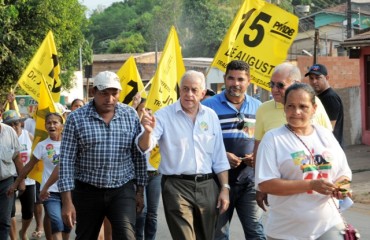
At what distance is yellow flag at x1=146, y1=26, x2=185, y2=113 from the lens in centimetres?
911

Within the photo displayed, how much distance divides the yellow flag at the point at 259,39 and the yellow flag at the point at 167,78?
0.48 metres

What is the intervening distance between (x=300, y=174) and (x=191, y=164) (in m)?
1.82

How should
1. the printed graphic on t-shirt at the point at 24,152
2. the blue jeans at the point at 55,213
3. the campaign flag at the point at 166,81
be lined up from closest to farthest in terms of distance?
the blue jeans at the point at 55,213, the campaign flag at the point at 166,81, the printed graphic on t-shirt at the point at 24,152

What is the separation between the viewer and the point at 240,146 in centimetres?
738

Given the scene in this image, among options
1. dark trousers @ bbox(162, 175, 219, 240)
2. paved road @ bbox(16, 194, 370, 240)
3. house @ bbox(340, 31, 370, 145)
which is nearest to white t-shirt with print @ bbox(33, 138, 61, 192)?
paved road @ bbox(16, 194, 370, 240)

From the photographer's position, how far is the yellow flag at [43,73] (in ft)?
39.7

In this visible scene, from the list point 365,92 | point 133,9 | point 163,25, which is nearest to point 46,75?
point 365,92

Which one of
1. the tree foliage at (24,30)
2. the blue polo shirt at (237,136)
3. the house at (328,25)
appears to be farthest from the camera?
the house at (328,25)

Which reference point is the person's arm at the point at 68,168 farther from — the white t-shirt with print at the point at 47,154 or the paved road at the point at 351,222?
the paved road at the point at 351,222

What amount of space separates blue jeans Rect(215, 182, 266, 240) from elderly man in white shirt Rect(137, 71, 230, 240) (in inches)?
14.3

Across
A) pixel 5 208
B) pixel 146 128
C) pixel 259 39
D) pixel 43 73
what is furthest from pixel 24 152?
pixel 146 128

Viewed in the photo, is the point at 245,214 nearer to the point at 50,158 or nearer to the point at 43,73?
the point at 50,158

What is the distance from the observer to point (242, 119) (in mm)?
7402

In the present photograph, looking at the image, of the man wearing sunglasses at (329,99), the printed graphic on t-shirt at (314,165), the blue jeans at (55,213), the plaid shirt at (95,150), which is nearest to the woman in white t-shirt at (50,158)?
the blue jeans at (55,213)
